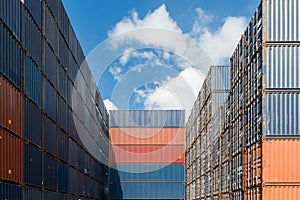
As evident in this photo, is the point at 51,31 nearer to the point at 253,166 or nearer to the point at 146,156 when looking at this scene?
the point at 253,166

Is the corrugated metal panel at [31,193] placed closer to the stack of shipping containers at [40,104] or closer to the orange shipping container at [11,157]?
the stack of shipping containers at [40,104]

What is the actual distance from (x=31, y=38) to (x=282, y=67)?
12.7m

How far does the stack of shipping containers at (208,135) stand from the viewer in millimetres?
39125

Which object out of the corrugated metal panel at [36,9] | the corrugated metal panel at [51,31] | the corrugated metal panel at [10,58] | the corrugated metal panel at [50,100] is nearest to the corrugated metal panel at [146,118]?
the corrugated metal panel at [50,100]

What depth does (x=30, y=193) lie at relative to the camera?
23.4 meters

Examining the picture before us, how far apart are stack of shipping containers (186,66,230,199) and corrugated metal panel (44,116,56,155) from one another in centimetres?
1392

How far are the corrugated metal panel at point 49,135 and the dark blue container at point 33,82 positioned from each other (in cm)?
212

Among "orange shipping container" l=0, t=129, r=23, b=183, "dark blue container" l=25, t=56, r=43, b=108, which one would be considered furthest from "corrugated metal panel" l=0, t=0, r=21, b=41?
→ "orange shipping container" l=0, t=129, r=23, b=183

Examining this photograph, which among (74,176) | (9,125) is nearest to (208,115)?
(74,176)

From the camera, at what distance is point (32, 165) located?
24.1 m

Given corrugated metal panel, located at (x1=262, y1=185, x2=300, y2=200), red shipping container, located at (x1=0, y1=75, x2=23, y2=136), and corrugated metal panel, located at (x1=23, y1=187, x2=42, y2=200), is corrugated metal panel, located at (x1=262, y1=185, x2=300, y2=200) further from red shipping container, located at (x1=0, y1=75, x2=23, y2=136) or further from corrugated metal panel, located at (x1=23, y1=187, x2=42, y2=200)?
red shipping container, located at (x1=0, y1=75, x2=23, y2=136)

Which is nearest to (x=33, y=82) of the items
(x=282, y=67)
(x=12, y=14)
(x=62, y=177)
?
(x=12, y=14)

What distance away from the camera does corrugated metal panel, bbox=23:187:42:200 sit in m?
22.4

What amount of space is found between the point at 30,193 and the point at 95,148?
28.1m
